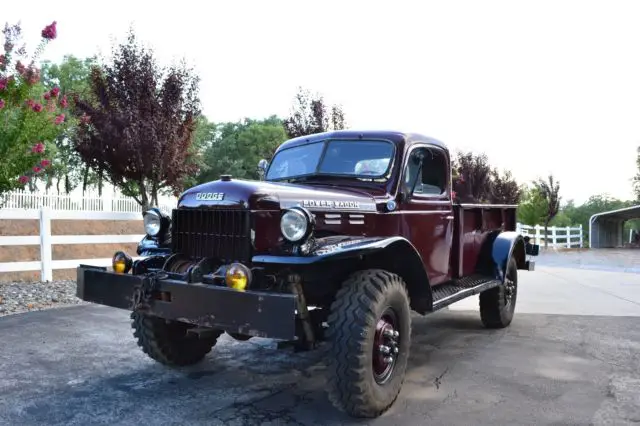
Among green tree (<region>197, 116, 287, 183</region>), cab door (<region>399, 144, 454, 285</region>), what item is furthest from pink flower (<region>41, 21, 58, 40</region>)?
green tree (<region>197, 116, 287, 183</region>)

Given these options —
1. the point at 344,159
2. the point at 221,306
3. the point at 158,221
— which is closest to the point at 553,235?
the point at 344,159

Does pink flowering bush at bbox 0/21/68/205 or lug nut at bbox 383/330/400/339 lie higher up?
pink flowering bush at bbox 0/21/68/205

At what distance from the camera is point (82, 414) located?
336cm

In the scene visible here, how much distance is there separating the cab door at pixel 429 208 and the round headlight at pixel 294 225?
52.0 inches

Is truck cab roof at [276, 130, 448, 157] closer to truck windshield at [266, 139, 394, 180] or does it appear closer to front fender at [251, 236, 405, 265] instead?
truck windshield at [266, 139, 394, 180]

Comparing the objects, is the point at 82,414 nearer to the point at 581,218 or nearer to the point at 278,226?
the point at 278,226

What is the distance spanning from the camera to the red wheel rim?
349 cm

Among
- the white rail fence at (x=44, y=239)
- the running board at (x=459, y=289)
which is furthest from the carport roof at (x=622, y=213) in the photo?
the white rail fence at (x=44, y=239)

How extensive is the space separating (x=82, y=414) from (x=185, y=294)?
39.7 inches

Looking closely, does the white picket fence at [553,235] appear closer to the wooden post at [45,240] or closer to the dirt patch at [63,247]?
the dirt patch at [63,247]

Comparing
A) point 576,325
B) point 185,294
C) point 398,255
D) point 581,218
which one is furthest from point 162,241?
point 581,218

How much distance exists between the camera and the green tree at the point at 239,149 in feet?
135

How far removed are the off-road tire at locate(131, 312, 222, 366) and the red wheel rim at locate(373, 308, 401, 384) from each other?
1.29m

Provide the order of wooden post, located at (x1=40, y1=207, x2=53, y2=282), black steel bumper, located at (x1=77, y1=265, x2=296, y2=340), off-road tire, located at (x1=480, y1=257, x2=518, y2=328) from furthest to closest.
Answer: wooden post, located at (x1=40, y1=207, x2=53, y2=282), off-road tire, located at (x1=480, y1=257, x2=518, y2=328), black steel bumper, located at (x1=77, y1=265, x2=296, y2=340)
